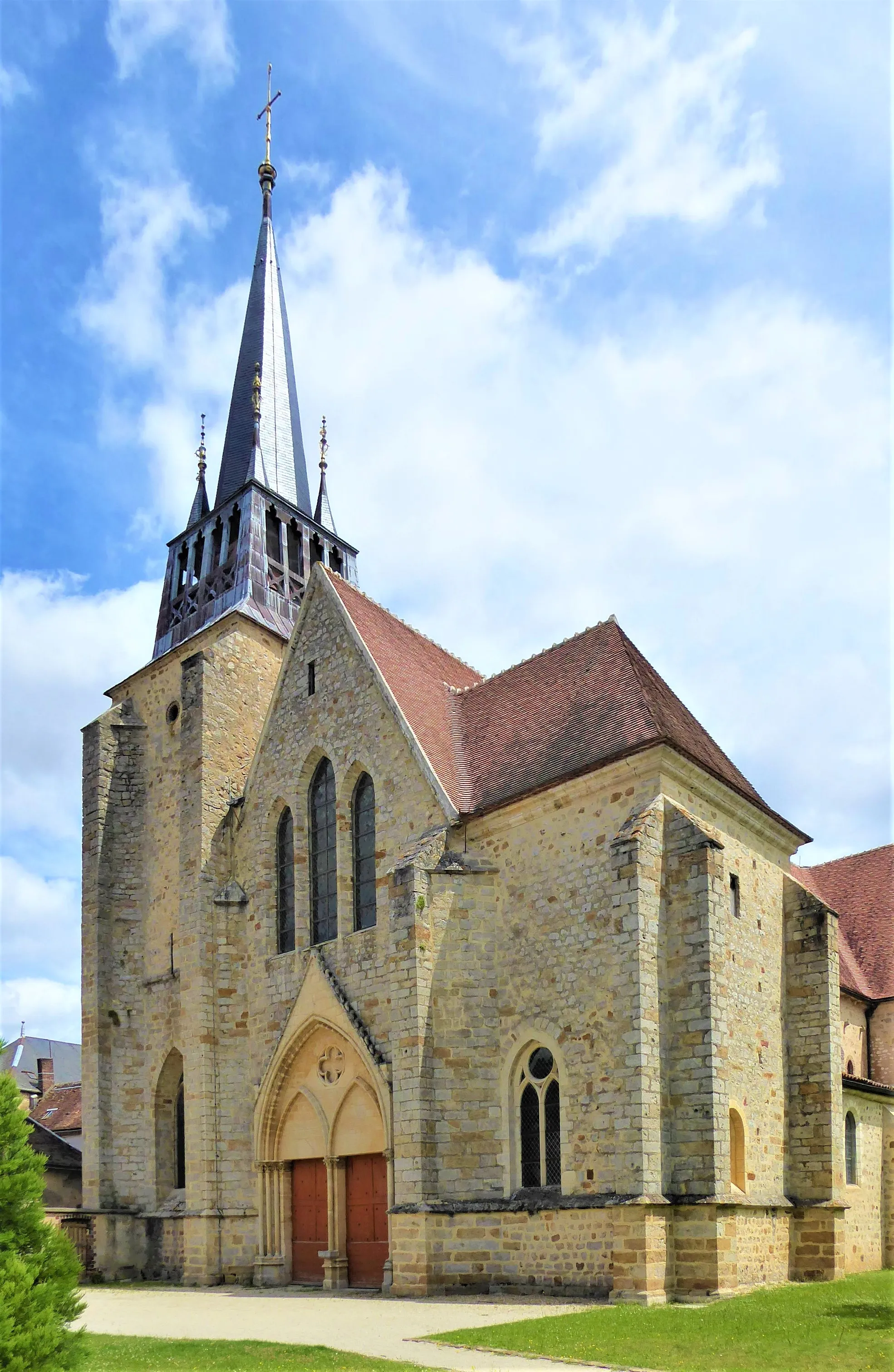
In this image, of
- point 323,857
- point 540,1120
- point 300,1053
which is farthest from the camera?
point 323,857

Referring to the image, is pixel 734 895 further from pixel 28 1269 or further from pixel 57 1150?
pixel 57 1150

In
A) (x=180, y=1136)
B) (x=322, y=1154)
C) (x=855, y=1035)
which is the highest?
(x=855, y=1035)

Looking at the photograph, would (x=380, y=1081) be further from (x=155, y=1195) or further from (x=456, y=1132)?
(x=155, y=1195)

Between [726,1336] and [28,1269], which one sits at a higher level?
[28,1269]

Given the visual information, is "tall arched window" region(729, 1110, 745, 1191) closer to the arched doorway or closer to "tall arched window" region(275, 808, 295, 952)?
the arched doorway

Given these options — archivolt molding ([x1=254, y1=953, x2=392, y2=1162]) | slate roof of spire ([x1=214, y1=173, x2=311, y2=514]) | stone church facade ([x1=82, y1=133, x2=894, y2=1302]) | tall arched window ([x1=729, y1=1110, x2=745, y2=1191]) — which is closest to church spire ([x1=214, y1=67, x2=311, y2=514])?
slate roof of spire ([x1=214, y1=173, x2=311, y2=514])

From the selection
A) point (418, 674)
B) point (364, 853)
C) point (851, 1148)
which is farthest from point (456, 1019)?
point (851, 1148)

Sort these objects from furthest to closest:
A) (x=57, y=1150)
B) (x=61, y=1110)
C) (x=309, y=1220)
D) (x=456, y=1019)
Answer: (x=61, y=1110)
(x=57, y=1150)
(x=309, y=1220)
(x=456, y=1019)

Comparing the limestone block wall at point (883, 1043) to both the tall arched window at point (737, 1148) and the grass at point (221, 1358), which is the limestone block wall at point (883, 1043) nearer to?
the tall arched window at point (737, 1148)

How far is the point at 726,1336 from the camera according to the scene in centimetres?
1193

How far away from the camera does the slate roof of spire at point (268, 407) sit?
31.3m

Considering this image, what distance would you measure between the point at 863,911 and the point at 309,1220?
51.5 ft

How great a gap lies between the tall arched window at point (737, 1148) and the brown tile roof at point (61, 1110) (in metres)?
27.0

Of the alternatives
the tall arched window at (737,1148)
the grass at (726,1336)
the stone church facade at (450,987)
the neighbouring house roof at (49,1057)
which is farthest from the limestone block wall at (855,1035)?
the neighbouring house roof at (49,1057)
